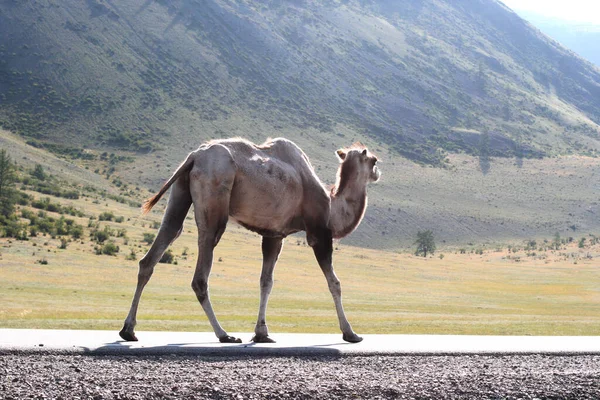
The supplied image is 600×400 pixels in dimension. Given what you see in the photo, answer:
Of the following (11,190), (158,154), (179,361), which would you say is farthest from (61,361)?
→ (158,154)

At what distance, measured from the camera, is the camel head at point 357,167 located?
1270 centimetres

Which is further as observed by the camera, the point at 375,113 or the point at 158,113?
the point at 375,113

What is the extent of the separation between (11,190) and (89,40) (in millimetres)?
78159

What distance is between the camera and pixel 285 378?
8.22 meters

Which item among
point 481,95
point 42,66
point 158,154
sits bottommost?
point 158,154

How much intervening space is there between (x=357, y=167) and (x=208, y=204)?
112 inches

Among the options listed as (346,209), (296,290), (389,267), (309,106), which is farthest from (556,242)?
(346,209)

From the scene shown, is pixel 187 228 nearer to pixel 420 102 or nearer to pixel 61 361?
pixel 61 361

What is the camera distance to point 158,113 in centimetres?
12319

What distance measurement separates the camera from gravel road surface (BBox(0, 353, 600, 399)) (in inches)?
294

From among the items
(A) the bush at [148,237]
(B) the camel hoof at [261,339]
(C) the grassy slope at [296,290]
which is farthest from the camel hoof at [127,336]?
(A) the bush at [148,237]

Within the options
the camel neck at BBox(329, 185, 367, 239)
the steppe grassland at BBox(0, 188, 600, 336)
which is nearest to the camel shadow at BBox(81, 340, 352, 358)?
the camel neck at BBox(329, 185, 367, 239)

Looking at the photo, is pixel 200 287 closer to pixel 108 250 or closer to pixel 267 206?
pixel 267 206

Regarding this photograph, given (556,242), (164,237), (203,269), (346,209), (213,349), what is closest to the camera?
(213,349)
